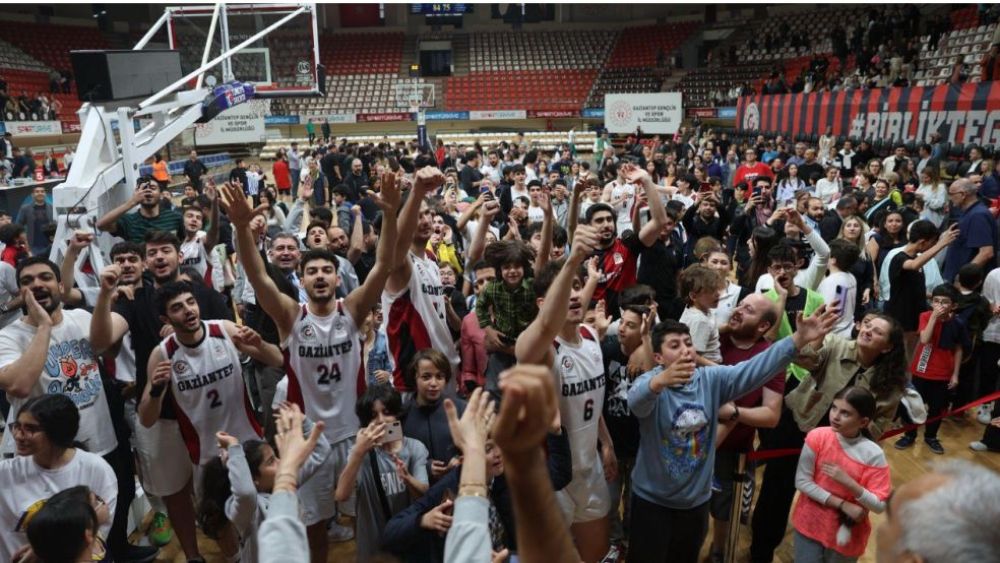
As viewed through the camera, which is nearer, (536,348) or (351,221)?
(536,348)

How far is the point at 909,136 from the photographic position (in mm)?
13281

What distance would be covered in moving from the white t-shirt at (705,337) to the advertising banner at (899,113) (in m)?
10.8

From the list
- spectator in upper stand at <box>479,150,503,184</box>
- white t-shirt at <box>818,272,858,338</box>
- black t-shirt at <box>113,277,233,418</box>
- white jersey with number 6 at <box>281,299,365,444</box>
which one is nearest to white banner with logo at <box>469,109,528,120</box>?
spectator in upper stand at <box>479,150,503,184</box>

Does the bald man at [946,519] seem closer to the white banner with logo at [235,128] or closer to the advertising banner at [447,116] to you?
the white banner with logo at [235,128]

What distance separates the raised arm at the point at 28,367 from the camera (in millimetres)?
3000

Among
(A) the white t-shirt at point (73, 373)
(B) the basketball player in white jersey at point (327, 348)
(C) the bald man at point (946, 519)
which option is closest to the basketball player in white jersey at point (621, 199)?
(B) the basketball player in white jersey at point (327, 348)

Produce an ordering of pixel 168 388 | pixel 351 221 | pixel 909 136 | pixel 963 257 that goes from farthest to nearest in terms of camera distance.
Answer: pixel 909 136 < pixel 351 221 < pixel 963 257 < pixel 168 388

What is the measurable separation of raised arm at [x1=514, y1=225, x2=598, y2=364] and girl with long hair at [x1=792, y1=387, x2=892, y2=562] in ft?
4.69

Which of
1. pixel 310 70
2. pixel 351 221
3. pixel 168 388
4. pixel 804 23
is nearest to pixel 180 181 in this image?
pixel 310 70

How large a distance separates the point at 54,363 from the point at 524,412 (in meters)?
3.08

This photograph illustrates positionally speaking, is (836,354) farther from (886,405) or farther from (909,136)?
(909,136)

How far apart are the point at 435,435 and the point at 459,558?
1.58 meters

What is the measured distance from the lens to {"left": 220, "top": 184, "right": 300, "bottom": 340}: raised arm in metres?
3.02

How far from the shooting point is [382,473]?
115 inches
